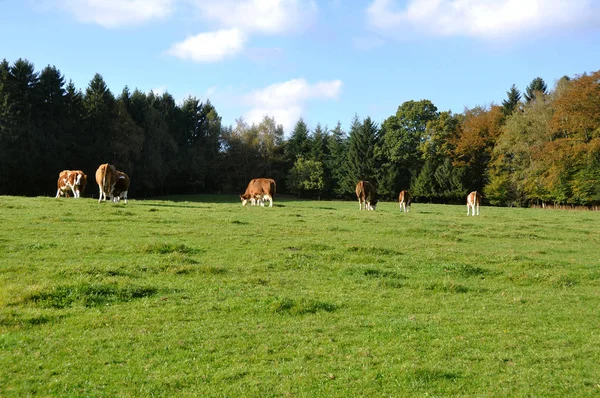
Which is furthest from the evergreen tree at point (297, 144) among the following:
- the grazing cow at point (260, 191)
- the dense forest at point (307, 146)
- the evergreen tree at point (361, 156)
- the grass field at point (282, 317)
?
the grass field at point (282, 317)

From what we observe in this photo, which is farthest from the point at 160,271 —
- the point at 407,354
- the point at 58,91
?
the point at 58,91

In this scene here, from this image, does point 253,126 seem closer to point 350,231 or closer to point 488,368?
point 350,231

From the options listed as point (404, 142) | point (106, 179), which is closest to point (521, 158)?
point (404, 142)

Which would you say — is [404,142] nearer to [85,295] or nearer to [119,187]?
[119,187]

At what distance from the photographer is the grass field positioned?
643 cm

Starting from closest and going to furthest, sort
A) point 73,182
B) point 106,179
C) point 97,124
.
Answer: point 106,179
point 73,182
point 97,124

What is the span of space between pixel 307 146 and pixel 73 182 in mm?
63797

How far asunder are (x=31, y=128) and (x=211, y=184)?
36069mm

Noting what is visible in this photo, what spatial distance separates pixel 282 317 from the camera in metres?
9.16

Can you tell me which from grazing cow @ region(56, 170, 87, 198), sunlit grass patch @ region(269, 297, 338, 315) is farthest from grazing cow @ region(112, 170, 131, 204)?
sunlit grass patch @ region(269, 297, 338, 315)

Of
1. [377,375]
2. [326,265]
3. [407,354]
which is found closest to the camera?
[377,375]

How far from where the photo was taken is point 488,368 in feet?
23.2

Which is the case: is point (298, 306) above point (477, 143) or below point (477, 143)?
below

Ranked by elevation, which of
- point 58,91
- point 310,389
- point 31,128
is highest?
point 58,91
